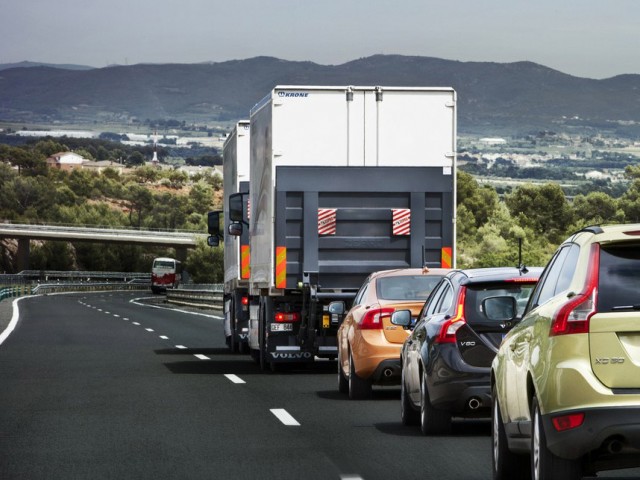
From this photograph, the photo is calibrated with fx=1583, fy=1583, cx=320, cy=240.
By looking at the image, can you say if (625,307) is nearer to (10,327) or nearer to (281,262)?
(281,262)

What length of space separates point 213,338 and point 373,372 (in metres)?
18.7

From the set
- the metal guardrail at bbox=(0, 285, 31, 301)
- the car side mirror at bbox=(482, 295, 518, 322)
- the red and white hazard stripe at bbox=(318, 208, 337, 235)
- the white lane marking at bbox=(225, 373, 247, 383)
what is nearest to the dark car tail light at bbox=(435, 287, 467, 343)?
the car side mirror at bbox=(482, 295, 518, 322)

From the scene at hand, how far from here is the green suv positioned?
26.8ft

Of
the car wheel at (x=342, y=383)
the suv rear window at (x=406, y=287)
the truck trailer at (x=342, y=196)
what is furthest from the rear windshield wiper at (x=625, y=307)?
the truck trailer at (x=342, y=196)

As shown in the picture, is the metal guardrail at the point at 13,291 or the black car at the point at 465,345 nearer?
the black car at the point at 465,345

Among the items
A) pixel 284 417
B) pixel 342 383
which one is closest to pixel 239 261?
pixel 342 383

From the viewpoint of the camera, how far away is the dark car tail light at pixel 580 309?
8.34 m

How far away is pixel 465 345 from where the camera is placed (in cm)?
1346

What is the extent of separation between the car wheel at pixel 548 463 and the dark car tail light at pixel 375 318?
8.42 meters

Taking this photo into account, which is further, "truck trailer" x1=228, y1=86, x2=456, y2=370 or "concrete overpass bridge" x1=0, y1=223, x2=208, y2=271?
"concrete overpass bridge" x1=0, y1=223, x2=208, y2=271

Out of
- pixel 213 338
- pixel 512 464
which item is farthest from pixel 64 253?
pixel 512 464

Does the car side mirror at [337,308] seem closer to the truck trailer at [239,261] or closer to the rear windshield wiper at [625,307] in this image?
the truck trailer at [239,261]

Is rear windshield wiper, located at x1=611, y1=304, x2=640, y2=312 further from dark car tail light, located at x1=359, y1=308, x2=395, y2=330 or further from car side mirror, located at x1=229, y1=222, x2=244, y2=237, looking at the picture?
car side mirror, located at x1=229, y1=222, x2=244, y2=237

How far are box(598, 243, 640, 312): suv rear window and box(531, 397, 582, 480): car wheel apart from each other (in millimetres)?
760
